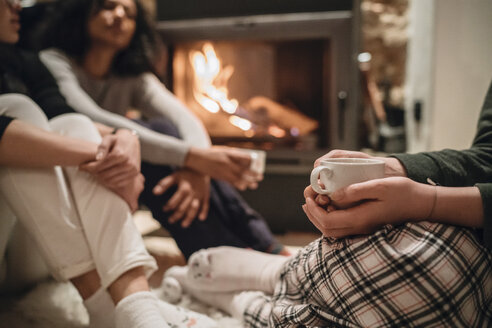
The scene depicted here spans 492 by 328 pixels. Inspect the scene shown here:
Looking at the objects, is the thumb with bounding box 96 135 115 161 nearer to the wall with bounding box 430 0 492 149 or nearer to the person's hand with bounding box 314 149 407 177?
the person's hand with bounding box 314 149 407 177

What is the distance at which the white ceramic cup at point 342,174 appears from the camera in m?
0.54

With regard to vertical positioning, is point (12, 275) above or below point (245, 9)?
below

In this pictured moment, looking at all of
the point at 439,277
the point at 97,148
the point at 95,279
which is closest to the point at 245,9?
the point at 97,148

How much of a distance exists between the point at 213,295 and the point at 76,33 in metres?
0.99

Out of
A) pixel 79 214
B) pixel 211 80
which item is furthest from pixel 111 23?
pixel 79 214

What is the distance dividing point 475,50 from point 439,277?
933 millimetres

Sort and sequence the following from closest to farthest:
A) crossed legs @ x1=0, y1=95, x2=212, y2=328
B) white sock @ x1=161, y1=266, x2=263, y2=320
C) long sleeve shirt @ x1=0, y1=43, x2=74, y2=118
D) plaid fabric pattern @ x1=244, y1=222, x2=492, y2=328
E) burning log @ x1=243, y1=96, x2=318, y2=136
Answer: plaid fabric pattern @ x1=244, y1=222, x2=492, y2=328 → crossed legs @ x1=0, y1=95, x2=212, y2=328 → white sock @ x1=161, y1=266, x2=263, y2=320 → long sleeve shirt @ x1=0, y1=43, x2=74, y2=118 → burning log @ x1=243, y1=96, x2=318, y2=136

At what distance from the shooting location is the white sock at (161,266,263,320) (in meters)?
0.83

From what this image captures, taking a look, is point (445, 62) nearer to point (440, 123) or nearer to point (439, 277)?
point (440, 123)

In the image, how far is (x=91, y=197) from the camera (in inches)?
30.4

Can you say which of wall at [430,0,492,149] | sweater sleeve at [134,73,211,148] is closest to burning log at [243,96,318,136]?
sweater sleeve at [134,73,211,148]

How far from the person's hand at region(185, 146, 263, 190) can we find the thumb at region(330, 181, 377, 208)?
619 mm

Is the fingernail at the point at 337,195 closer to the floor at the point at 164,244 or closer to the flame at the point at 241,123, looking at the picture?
the floor at the point at 164,244

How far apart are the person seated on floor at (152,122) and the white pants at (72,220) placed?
1.06ft
